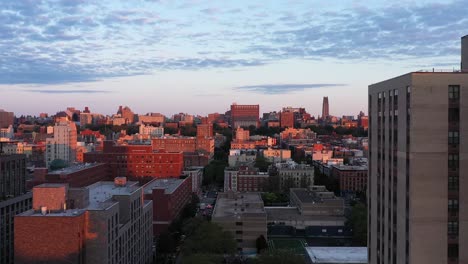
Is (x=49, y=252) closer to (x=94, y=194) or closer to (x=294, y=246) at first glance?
(x=94, y=194)

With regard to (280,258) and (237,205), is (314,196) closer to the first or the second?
(237,205)

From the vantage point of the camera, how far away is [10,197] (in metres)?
37.8

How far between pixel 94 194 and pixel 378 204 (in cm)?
2182

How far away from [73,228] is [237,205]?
92.9 feet

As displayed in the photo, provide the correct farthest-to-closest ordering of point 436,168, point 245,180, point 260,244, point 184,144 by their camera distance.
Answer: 1. point 184,144
2. point 245,180
3. point 260,244
4. point 436,168

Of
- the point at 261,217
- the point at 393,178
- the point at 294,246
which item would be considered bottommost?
the point at 294,246

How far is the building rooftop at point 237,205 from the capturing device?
4900 cm

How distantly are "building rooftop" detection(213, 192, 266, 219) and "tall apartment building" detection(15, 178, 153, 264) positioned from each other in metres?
16.2

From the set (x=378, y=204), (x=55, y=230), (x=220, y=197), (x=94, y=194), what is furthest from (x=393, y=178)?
(x=220, y=197)

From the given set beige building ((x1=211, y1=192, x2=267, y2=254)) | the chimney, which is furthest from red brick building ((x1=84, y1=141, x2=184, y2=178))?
the chimney

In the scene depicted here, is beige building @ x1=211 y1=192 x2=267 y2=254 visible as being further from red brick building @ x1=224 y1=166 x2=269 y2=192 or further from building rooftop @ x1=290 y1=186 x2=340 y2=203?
red brick building @ x1=224 y1=166 x2=269 y2=192

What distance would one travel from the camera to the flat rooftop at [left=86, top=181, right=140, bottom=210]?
101 ft

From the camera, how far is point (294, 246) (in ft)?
160

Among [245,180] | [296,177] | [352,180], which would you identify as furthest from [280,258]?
[352,180]
